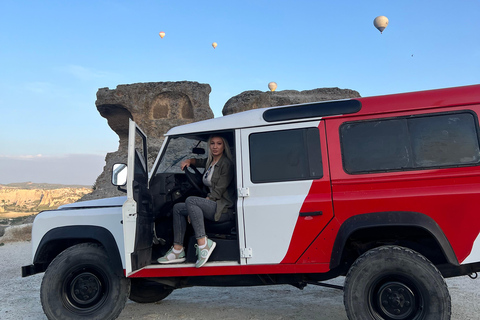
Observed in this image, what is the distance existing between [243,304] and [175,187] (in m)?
1.95

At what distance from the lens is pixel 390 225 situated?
384cm

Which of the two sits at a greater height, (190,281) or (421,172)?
(421,172)

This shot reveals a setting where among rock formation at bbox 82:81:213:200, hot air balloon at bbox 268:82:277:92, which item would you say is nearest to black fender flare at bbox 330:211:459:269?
rock formation at bbox 82:81:213:200

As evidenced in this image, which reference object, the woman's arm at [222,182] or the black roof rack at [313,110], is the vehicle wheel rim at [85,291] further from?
the black roof rack at [313,110]

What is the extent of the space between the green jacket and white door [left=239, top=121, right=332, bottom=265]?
1.08 ft

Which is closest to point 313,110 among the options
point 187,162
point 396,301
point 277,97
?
point 187,162

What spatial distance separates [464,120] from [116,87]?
22.6 m

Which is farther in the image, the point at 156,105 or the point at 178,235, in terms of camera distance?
the point at 156,105

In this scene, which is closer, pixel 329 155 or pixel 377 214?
pixel 377 214

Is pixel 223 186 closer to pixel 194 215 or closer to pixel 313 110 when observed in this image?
pixel 194 215

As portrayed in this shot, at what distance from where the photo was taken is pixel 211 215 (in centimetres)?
450

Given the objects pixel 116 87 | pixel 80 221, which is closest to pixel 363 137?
pixel 80 221

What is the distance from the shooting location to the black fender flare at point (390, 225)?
3.72m

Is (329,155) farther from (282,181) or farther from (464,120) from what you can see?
(464,120)
